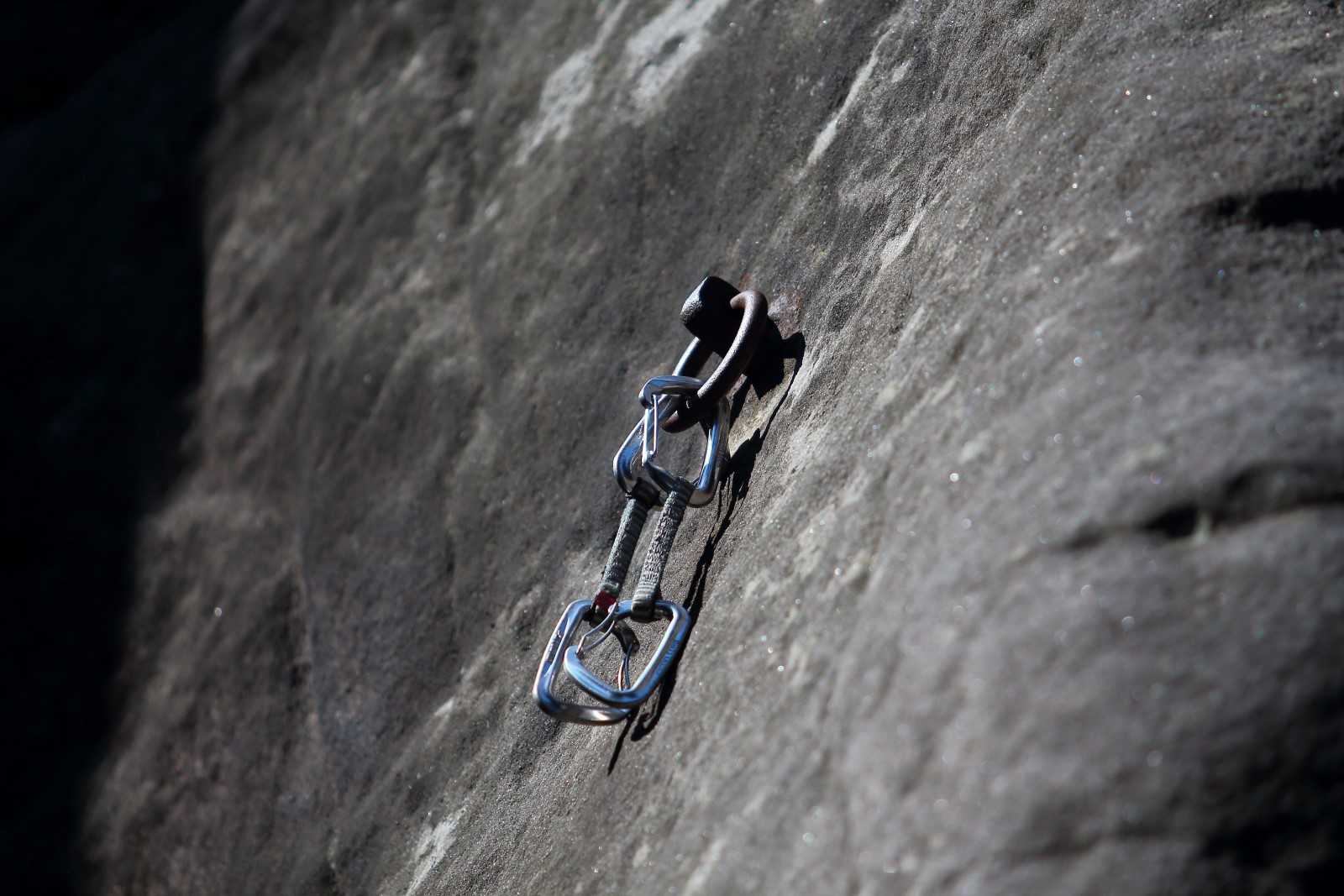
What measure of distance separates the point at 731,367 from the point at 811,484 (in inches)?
8.9

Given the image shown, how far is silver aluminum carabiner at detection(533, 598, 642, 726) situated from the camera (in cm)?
99

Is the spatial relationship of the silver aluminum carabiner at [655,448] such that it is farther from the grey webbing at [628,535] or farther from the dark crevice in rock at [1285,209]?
the dark crevice in rock at [1285,209]

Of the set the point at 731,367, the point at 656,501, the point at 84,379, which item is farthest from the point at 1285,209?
the point at 84,379

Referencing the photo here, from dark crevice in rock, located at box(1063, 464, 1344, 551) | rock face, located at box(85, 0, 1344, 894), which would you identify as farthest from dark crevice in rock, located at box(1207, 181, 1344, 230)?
dark crevice in rock, located at box(1063, 464, 1344, 551)

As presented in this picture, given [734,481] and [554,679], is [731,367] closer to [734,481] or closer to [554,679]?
[734,481]

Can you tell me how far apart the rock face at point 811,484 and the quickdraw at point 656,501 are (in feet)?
0.17

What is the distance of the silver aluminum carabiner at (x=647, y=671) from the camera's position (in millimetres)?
979

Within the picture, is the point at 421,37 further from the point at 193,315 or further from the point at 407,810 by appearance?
the point at 407,810

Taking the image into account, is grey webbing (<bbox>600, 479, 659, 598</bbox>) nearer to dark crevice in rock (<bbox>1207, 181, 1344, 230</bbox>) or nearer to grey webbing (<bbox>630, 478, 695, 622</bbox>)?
grey webbing (<bbox>630, 478, 695, 622</bbox>)

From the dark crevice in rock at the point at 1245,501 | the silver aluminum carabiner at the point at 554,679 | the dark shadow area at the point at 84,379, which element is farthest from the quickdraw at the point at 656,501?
the dark shadow area at the point at 84,379

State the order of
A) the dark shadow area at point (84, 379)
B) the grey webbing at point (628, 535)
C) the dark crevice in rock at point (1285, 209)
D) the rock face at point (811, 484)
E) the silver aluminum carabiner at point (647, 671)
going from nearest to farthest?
the rock face at point (811, 484) → the dark crevice in rock at point (1285, 209) → the silver aluminum carabiner at point (647, 671) → the grey webbing at point (628, 535) → the dark shadow area at point (84, 379)

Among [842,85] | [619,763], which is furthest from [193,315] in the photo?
[619,763]

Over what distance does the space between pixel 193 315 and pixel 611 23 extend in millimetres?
1623

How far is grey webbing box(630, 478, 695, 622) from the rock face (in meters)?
0.06
